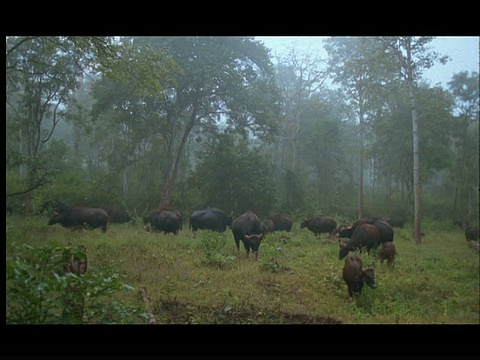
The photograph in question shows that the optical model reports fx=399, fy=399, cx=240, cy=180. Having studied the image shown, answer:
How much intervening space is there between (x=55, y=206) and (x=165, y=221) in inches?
69.5

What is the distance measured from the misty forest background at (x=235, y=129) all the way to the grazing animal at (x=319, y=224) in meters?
0.22

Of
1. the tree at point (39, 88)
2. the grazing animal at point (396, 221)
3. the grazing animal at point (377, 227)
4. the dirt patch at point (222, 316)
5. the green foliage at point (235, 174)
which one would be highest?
the tree at point (39, 88)

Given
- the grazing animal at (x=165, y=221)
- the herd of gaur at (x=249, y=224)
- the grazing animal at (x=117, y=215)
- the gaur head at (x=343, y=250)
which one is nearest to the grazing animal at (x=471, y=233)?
the herd of gaur at (x=249, y=224)

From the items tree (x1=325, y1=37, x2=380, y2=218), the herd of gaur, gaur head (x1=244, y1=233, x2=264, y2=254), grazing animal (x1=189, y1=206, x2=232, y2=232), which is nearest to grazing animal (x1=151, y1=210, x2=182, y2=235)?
the herd of gaur

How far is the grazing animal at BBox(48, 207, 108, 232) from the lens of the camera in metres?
5.84

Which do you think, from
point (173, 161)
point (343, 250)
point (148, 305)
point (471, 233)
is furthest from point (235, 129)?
point (471, 233)

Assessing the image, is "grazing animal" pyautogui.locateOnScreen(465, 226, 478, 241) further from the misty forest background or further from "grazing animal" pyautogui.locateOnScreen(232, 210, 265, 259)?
"grazing animal" pyautogui.locateOnScreen(232, 210, 265, 259)

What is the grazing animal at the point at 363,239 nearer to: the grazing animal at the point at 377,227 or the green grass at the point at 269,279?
the grazing animal at the point at 377,227

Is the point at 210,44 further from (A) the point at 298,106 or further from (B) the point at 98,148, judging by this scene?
(B) the point at 98,148

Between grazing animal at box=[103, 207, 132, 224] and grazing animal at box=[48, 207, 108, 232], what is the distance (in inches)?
2.6

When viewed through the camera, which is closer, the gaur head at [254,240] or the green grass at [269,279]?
the green grass at [269,279]

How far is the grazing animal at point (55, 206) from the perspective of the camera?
19.3 feet
